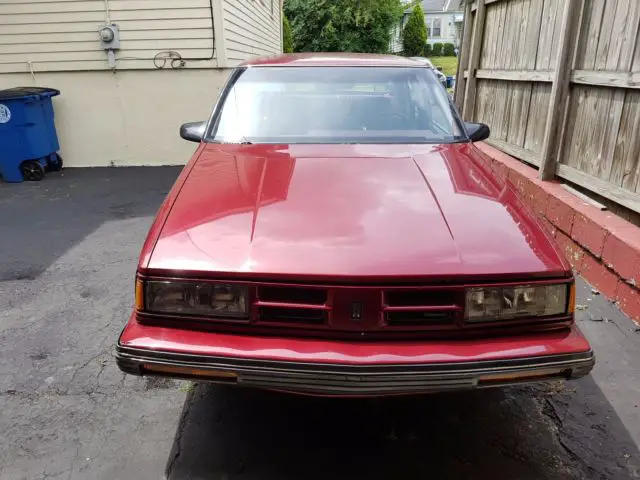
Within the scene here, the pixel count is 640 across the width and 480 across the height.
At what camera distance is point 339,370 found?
1812 mm

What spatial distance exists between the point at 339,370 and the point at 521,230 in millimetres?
956

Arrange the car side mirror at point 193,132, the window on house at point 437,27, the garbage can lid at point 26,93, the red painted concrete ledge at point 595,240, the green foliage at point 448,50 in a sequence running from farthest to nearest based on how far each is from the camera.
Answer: the window on house at point 437,27 < the green foliage at point 448,50 < the garbage can lid at point 26,93 < the red painted concrete ledge at point 595,240 < the car side mirror at point 193,132

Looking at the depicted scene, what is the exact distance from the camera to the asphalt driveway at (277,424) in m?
2.22

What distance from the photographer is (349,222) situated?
208 cm

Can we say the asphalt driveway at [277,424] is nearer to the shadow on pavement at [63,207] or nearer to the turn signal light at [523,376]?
the turn signal light at [523,376]

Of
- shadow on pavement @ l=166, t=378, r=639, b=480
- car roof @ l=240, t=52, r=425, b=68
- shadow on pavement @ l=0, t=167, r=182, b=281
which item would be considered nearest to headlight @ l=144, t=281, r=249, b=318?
shadow on pavement @ l=166, t=378, r=639, b=480

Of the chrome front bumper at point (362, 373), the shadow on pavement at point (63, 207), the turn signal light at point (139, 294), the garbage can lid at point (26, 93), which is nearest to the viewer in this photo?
the chrome front bumper at point (362, 373)

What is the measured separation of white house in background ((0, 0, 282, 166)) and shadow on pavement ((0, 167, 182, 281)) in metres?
0.50

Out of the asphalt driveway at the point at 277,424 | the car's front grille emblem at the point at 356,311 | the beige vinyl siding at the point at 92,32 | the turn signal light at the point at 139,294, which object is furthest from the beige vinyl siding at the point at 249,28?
the car's front grille emblem at the point at 356,311

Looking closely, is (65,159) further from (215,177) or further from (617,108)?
(617,108)

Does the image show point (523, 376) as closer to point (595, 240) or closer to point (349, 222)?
point (349, 222)

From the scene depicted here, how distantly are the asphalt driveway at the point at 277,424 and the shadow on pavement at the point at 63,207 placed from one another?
4.17 feet

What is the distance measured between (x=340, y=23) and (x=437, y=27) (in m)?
27.8

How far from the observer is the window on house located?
54469 mm
